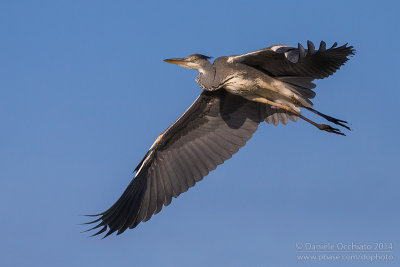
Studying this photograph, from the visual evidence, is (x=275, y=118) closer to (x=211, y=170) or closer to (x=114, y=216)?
(x=211, y=170)

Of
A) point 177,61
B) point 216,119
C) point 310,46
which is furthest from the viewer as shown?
point 216,119

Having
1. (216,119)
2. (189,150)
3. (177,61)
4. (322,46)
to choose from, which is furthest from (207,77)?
(322,46)

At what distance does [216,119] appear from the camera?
12.0 metres

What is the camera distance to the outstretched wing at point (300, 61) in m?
10.2

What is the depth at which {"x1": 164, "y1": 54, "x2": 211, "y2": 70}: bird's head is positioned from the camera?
11.1m

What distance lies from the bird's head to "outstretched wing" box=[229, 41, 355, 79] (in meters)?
0.64

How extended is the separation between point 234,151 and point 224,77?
1.65 meters

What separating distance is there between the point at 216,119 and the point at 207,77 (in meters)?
1.35

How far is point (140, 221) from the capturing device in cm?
1146

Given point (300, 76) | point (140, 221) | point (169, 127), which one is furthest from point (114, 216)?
point (300, 76)

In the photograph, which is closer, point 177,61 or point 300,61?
point 300,61

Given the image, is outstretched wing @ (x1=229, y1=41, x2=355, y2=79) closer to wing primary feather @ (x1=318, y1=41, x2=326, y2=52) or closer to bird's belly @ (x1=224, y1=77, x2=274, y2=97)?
wing primary feather @ (x1=318, y1=41, x2=326, y2=52)

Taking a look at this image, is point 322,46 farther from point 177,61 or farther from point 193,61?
point 177,61

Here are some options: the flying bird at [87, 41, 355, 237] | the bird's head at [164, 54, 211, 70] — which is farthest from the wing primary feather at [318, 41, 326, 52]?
the bird's head at [164, 54, 211, 70]
